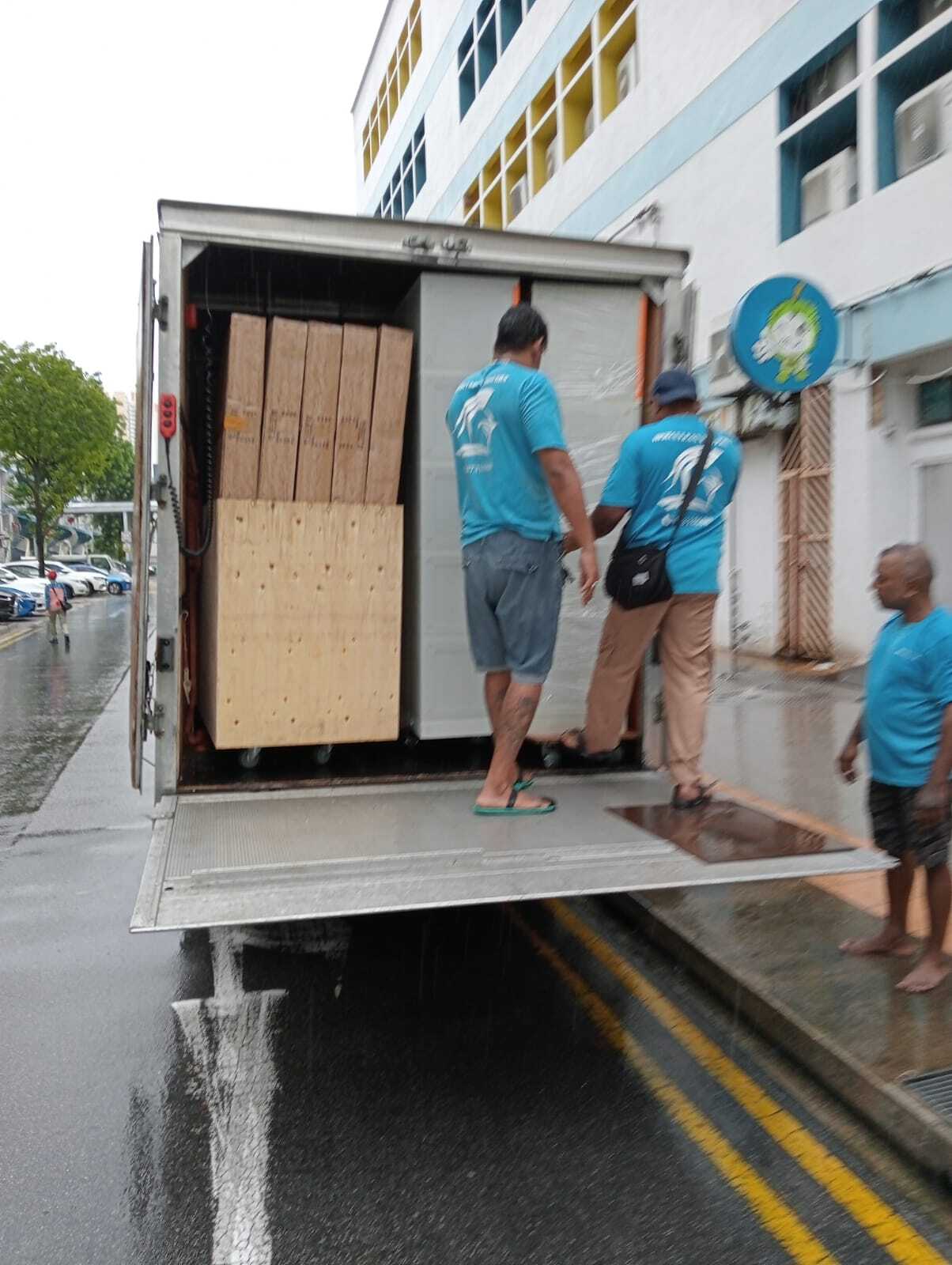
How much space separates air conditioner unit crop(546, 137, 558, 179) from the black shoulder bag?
17.0 metres

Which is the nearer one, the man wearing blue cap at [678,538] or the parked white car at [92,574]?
the man wearing blue cap at [678,538]

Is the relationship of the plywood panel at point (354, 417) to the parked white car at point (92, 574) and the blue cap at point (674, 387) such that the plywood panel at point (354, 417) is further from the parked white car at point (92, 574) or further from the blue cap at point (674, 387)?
the parked white car at point (92, 574)

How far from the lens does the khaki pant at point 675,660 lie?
471cm

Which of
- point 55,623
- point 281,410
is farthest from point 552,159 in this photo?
point 281,410

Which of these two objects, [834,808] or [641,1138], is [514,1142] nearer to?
[641,1138]

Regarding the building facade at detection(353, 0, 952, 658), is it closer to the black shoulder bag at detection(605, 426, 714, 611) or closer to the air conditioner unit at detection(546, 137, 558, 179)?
the air conditioner unit at detection(546, 137, 558, 179)

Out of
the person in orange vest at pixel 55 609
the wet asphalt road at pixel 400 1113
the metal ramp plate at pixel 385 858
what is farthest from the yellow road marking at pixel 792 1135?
the person in orange vest at pixel 55 609

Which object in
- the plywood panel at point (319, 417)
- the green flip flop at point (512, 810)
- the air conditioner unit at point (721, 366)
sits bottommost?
the green flip flop at point (512, 810)

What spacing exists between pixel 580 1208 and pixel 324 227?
3.53 metres

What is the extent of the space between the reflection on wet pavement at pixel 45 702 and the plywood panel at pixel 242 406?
11.0 feet

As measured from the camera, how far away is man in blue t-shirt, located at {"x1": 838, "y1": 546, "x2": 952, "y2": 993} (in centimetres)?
354

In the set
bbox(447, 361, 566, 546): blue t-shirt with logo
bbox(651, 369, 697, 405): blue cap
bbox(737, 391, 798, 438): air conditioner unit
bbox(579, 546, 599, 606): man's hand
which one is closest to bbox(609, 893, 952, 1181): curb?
bbox(579, 546, 599, 606): man's hand

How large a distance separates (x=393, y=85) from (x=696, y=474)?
3325cm

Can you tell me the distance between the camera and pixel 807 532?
1282 centimetres
